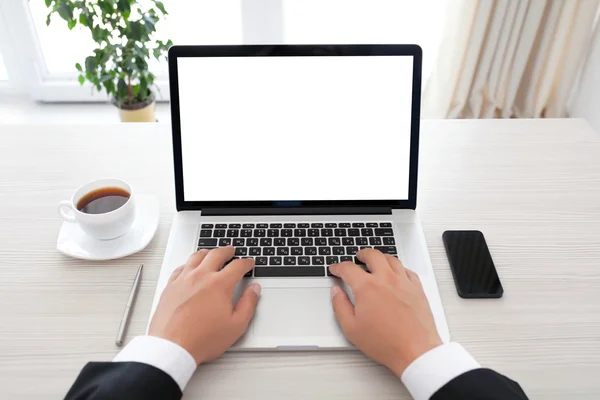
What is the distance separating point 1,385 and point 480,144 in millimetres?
942

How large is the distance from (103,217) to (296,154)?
1.05 ft

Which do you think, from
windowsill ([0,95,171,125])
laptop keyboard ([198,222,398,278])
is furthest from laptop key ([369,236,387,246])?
windowsill ([0,95,171,125])

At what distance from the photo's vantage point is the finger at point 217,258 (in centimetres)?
74

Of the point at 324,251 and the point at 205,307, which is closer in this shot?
the point at 205,307

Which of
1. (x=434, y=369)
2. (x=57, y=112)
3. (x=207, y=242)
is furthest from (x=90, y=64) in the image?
(x=434, y=369)

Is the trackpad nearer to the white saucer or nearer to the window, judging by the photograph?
the white saucer

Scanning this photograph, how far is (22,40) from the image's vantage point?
2145 mm

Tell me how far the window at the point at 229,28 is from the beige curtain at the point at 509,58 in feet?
0.36

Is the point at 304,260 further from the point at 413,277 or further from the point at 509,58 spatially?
the point at 509,58

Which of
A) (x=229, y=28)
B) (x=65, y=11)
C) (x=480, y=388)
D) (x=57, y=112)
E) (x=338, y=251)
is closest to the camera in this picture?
(x=480, y=388)

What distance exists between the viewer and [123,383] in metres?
0.59

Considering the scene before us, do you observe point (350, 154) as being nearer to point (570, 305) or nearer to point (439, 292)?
point (439, 292)

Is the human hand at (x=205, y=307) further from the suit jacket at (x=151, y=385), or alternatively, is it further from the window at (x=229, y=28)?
the window at (x=229, y=28)

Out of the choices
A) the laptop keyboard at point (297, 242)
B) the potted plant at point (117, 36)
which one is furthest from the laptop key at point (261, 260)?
the potted plant at point (117, 36)
